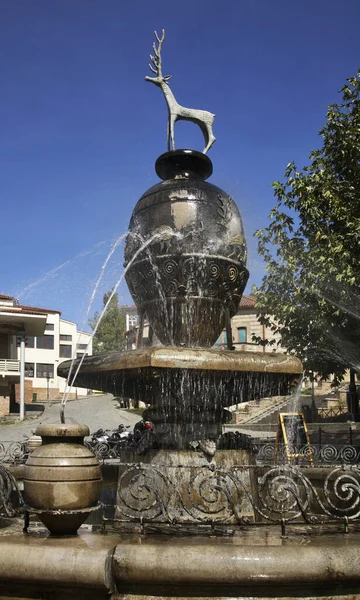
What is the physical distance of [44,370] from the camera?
58.9 m

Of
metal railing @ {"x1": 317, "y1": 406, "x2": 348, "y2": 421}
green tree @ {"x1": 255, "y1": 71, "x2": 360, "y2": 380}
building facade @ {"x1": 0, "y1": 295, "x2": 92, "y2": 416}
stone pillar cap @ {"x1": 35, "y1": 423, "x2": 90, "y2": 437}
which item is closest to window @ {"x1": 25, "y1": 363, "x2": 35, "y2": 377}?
building facade @ {"x1": 0, "y1": 295, "x2": 92, "y2": 416}

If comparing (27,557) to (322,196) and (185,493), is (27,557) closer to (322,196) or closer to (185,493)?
(185,493)

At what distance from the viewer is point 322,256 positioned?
55.7 ft

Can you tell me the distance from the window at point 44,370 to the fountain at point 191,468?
5257 cm

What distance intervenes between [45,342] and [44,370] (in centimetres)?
293

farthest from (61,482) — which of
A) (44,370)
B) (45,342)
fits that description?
(45,342)

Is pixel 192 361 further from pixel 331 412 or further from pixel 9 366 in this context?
pixel 9 366

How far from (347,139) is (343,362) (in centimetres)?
713

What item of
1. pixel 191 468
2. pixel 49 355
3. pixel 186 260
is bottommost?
pixel 191 468

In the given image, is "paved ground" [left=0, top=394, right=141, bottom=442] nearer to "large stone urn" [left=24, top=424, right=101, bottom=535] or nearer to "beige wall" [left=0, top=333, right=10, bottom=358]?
"beige wall" [left=0, top=333, right=10, bottom=358]

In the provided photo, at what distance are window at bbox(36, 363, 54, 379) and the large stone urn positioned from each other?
5514 centimetres

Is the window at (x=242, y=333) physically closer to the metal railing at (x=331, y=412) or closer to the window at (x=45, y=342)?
the window at (x=45, y=342)

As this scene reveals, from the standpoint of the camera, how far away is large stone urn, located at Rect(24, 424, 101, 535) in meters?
4.01

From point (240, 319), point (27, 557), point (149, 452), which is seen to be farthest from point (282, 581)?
point (240, 319)
